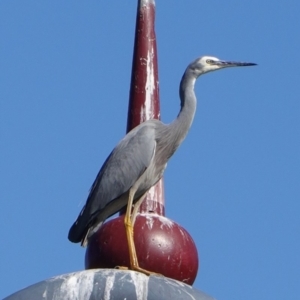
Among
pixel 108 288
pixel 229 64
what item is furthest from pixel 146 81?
pixel 108 288

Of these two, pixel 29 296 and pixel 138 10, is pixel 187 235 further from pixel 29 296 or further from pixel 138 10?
pixel 138 10

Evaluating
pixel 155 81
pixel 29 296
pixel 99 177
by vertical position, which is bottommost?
pixel 29 296

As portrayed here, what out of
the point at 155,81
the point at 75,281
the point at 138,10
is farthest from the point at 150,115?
the point at 75,281

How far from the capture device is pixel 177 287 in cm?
1035

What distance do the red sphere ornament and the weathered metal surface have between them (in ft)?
Result: 2.25

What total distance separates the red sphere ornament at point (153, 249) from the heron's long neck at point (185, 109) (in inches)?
28.3

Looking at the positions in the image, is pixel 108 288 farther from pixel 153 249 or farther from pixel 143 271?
pixel 153 249

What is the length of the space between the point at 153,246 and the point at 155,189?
1.39 meters

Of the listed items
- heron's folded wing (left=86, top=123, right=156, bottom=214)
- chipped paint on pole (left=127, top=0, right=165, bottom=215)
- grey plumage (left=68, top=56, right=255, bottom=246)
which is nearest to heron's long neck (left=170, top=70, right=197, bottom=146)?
grey plumage (left=68, top=56, right=255, bottom=246)

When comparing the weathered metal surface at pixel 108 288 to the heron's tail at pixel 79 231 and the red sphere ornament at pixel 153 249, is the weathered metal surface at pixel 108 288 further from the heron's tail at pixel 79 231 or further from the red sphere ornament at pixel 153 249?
the heron's tail at pixel 79 231

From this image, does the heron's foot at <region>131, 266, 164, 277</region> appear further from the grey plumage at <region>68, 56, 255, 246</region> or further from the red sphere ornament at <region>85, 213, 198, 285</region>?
the grey plumage at <region>68, 56, 255, 246</region>

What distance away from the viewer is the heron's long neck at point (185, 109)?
11781 millimetres

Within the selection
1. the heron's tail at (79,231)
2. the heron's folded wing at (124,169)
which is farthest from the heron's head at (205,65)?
the heron's tail at (79,231)

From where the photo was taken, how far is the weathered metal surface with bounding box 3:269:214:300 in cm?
1027
